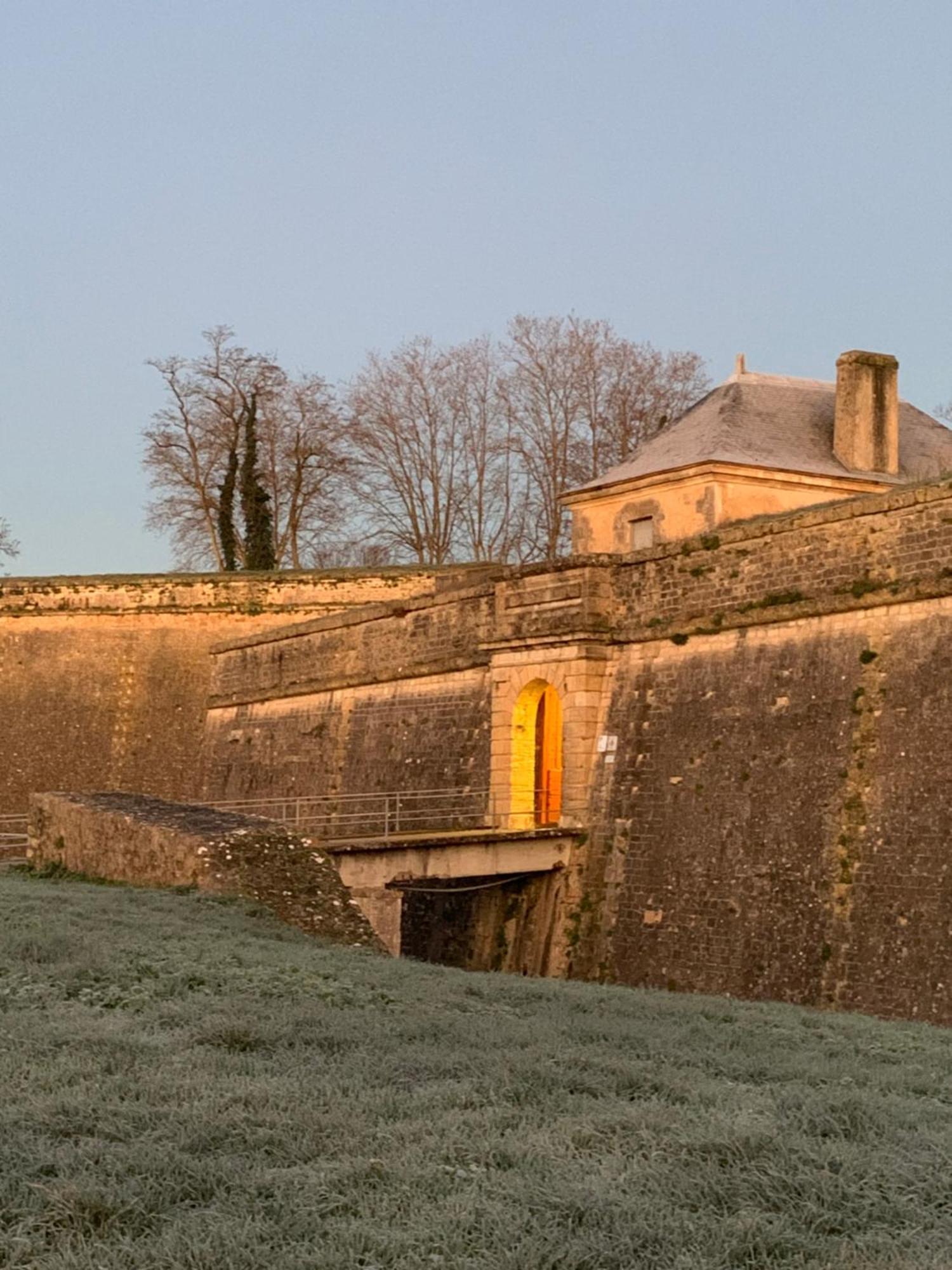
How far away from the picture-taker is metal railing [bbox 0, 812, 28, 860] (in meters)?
28.7

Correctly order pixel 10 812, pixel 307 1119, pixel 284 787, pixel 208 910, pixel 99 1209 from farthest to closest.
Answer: pixel 10 812 → pixel 284 787 → pixel 208 910 → pixel 307 1119 → pixel 99 1209

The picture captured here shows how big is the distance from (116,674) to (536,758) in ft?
46.4

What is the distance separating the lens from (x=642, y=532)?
29.1m

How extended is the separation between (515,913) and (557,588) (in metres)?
4.12

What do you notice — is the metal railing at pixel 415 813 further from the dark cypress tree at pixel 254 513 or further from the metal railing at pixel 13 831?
the dark cypress tree at pixel 254 513

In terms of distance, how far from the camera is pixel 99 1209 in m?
5.58

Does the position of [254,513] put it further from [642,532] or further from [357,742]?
[357,742]

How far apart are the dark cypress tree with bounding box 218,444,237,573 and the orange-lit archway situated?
22.4 metres

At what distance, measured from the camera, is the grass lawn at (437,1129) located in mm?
5254

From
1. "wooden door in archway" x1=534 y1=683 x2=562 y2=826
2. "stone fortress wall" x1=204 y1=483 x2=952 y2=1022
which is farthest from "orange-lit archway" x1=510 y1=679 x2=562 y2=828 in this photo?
"stone fortress wall" x1=204 y1=483 x2=952 y2=1022

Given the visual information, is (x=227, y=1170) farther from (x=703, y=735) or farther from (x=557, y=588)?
(x=557, y=588)

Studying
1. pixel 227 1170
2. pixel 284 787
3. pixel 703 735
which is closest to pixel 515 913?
pixel 703 735

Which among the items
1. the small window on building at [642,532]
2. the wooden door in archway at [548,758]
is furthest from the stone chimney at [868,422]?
the wooden door in archway at [548,758]

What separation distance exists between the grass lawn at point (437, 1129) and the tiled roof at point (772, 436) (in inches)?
704
